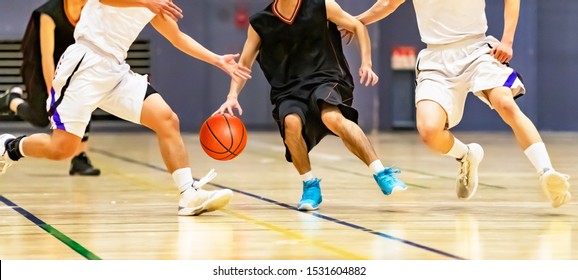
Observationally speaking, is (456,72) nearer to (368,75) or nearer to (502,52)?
(502,52)

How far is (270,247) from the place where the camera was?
5.68 meters

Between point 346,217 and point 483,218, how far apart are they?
0.83 m

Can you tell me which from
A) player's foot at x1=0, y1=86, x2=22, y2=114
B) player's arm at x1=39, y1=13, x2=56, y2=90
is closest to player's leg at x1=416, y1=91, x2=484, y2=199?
player's arm at x1=39, y1=13, x2=56, y2=90

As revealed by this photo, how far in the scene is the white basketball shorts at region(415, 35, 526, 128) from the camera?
725 cm

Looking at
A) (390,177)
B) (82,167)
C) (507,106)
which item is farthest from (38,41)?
(507,106)

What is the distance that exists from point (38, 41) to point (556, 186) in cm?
509

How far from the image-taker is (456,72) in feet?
24.3

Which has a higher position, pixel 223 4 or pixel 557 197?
pixel 223 4

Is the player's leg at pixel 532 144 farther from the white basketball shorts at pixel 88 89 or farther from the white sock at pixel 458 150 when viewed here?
the white basketball shorts at pixel 88 89

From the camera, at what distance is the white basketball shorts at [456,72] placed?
23.8ft

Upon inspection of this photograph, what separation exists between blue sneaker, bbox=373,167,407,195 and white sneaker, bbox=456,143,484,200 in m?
0.71

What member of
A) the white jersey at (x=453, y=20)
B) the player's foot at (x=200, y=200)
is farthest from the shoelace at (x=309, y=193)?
the white jersey at (x=453, y=20)
